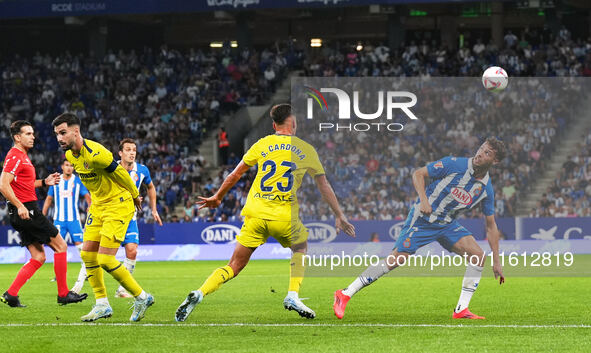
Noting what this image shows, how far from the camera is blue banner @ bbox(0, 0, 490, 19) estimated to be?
3909cm

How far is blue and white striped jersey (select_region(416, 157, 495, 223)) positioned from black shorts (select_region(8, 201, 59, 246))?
4.84 m

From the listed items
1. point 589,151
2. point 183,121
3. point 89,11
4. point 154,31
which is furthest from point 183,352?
point 154,31

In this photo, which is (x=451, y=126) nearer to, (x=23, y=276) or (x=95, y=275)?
(x=23, y=276)

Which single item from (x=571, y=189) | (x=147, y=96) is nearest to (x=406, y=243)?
(x=571, y=189)

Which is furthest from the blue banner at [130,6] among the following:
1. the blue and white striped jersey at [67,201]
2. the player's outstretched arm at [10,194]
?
the player's outstretched arm at [10,194]

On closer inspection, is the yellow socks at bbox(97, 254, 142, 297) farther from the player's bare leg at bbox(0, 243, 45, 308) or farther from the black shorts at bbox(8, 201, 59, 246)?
the player's bare leg at bbox(0, 243, 45, 308)

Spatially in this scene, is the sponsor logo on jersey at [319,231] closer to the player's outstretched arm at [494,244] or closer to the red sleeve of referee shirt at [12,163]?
the red sleeve of referee shirt at [12,163]

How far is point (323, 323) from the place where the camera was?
10.7 m

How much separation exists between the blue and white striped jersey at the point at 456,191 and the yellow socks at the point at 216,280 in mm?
2333

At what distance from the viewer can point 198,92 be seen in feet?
133

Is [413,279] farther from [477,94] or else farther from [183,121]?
[183,121]

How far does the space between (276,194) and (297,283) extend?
1029mm

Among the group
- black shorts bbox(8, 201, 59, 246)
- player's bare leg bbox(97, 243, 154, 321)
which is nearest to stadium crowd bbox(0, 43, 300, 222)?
black shorts bbox(8, 201, 59, 246)

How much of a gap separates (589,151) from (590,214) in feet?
6.62
